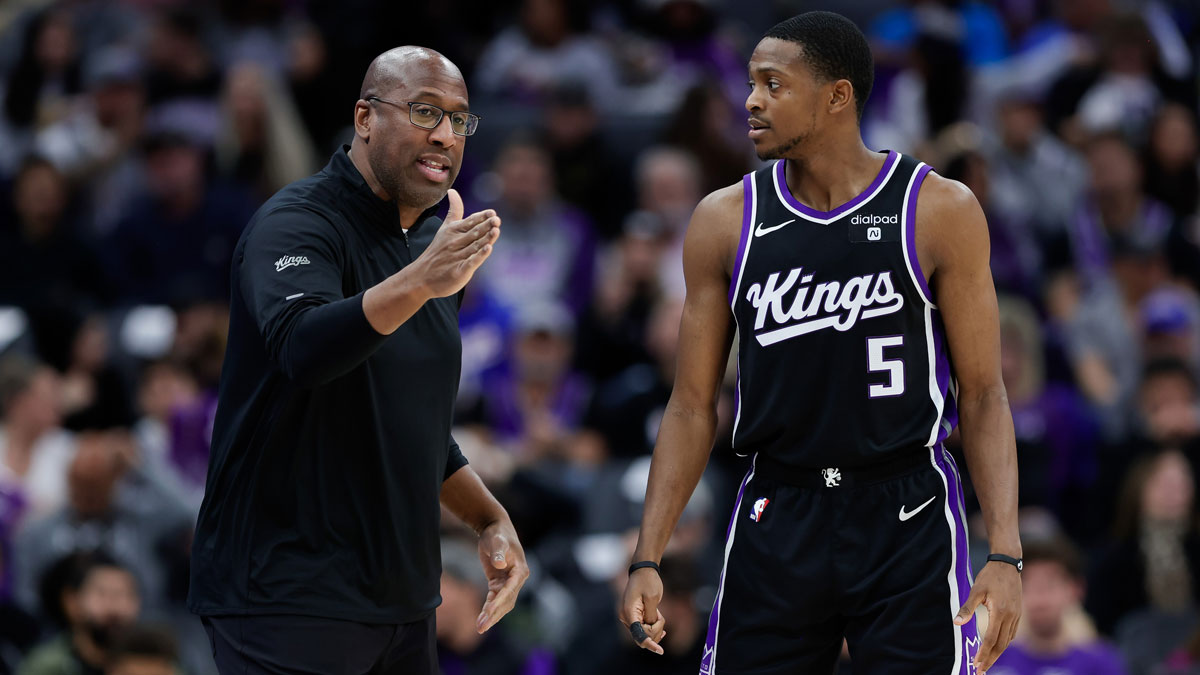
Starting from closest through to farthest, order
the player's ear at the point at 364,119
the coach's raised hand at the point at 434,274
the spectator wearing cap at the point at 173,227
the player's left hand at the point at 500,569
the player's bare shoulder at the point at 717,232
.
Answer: the coach's raised hand at the point at 434,274 < the player's ear at the point at 364,119 < the player's left hand at the point at 500,569 < the player's bare shoulder at the point at 717,232 < the spectator wearing cap at the point at 173,227

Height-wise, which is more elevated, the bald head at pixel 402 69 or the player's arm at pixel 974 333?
the bald head at pixel 402 69

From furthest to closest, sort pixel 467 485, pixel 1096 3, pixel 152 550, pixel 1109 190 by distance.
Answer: pixel 1096 3
pixel 1109 190
pixel 152 550
pixel 467 485

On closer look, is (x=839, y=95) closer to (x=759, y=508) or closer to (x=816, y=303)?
(x=816, y=303)

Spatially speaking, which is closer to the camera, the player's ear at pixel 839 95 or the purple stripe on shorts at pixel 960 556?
the purple stripe on shorts at pixel 960 556

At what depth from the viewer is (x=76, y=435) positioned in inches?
381

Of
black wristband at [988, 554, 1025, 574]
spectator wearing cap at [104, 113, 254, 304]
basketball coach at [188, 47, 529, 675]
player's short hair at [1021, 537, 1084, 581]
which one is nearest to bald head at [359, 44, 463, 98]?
basketball coach at [188, 47, 529, 675]

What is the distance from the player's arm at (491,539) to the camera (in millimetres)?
4766

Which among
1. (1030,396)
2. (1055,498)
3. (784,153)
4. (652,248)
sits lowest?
(1055,498)

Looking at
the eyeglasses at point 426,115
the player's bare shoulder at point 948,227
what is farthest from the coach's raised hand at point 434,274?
the player's bare shoulder at point 948,227

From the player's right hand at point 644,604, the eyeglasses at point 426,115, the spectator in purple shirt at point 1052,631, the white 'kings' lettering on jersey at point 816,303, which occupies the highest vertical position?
the eyeglasses at point 426,115

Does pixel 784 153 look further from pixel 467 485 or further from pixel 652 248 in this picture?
pixel 652 248

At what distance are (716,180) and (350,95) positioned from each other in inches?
124

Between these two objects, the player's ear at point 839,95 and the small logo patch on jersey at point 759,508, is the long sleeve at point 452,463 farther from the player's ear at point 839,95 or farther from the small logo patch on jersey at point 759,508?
the player's ear at point 839,95

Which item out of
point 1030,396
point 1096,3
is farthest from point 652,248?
point 1096,3
